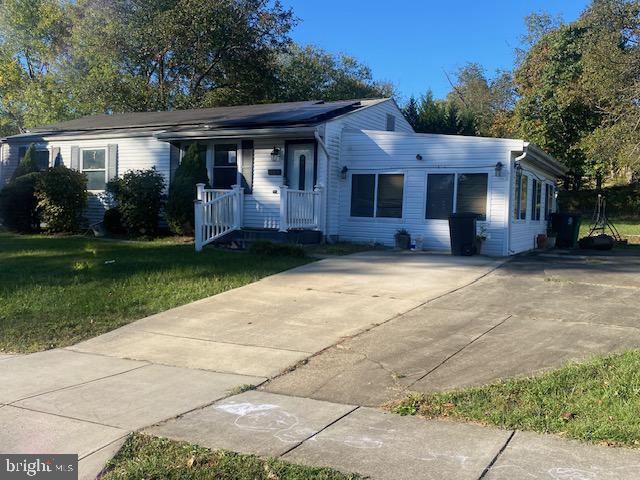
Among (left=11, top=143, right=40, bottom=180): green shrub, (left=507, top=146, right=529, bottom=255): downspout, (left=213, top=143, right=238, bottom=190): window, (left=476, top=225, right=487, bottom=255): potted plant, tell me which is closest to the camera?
(left=507, top=146, right=529, bottom=255): downspout

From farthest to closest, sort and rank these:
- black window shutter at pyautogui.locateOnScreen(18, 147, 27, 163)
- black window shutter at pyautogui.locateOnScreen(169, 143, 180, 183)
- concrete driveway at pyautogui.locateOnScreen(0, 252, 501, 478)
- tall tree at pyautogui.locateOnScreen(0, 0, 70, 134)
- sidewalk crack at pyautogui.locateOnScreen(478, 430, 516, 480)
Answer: tall tree at pyautogui.locateOnScreen(0, 0, 70, 134)
black window shutter at pyautogui.locateOnScreen(18, 147, 27, 163)
black window shutter at pyautogui.locateOnScreen(169, 143, 180, 183)
concrete driveway at pyautogui.locateOnScreen(0, 252, 501, 478)
sidewalk crack at pyautogui.locateOnScreen(478, 430, 516, 480)

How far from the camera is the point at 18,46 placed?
3650 centimetres

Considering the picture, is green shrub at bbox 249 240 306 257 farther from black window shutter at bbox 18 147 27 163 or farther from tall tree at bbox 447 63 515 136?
tall tree at bbox 447 63 515 136

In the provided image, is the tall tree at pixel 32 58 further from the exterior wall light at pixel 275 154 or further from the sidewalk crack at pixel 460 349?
the sidewalk crack at pixel 460 349

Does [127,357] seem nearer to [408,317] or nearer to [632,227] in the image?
[408,317]

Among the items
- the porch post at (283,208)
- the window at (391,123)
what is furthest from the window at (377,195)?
the window at (391,123)

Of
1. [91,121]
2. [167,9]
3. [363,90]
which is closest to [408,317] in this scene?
[91,121]

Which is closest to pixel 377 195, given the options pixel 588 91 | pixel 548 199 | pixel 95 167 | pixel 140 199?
pixel 140 199

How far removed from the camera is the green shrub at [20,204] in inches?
694

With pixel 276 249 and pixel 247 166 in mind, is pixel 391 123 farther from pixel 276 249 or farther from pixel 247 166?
pixel 276 249

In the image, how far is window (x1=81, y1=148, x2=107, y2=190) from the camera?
19.4 m

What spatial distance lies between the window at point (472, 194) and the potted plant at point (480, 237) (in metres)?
0.28

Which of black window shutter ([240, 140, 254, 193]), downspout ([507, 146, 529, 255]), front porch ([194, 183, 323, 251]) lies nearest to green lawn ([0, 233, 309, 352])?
front porch ([194, 183, 323, 251])

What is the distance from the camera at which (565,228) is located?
18.3 m
